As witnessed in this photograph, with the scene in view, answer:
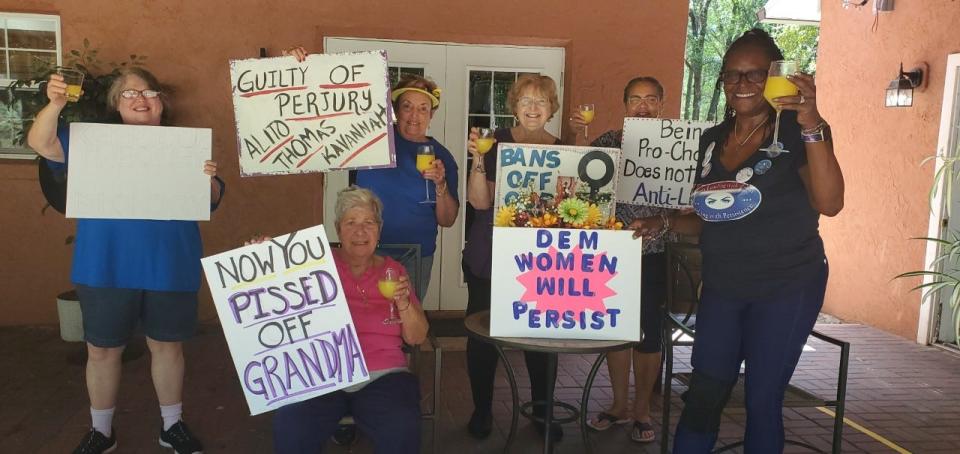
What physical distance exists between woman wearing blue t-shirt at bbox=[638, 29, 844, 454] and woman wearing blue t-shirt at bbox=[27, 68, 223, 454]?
2.26 meters

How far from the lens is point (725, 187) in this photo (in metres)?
2.46

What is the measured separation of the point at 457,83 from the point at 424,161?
9.12 feet

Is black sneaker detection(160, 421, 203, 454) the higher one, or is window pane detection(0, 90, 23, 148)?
window pane detection(0, 90, 23, 148)

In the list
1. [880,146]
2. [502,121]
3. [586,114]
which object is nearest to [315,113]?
[586,114]

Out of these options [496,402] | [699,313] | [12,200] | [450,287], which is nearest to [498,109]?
[450,287]

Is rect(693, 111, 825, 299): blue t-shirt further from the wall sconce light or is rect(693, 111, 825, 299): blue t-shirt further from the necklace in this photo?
the wall sconce light

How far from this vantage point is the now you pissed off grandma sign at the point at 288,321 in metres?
2.55

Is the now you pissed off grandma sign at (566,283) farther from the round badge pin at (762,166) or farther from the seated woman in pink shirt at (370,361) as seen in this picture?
the round badge pin at (762,166)

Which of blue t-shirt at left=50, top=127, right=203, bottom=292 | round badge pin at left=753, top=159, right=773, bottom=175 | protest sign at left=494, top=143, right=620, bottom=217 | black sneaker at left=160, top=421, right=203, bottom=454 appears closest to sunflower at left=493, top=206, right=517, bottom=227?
protest sign at left=494, top=143, right=620, bottom=217

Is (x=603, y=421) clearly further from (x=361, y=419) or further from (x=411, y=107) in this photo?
(x=411, y=107)

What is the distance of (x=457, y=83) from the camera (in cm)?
568

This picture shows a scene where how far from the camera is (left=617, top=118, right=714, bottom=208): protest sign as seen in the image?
357 cm

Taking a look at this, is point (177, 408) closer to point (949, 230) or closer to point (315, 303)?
point (315, 303)

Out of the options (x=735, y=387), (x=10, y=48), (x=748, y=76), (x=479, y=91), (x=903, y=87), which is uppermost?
(x=903, y=87)
